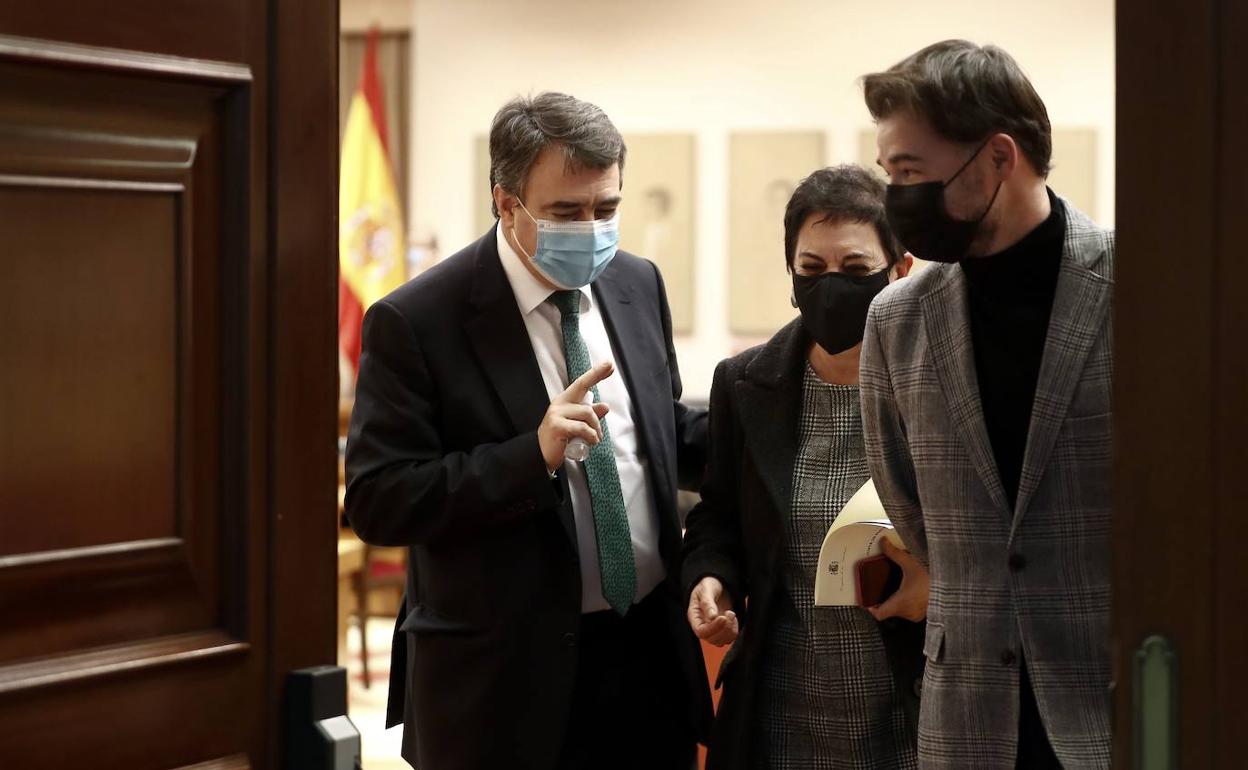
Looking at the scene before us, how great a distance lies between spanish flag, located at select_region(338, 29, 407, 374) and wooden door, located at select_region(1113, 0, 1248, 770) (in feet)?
23.0

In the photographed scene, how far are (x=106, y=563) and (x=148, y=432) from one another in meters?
0.13

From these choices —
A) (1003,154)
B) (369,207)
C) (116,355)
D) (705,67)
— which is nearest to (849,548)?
(1003,154)

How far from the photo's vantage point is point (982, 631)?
1704 mm

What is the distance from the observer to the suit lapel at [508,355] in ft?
7.20

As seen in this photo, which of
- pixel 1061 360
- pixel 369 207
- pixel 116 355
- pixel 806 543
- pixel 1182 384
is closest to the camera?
pixel 1182 384

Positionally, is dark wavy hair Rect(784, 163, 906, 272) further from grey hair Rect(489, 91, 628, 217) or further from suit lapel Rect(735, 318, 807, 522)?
grey hair Rect(489, 91, 628, 217)

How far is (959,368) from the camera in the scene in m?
1.72

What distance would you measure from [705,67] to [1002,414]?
589cm

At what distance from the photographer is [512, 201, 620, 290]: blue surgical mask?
2.24 meters

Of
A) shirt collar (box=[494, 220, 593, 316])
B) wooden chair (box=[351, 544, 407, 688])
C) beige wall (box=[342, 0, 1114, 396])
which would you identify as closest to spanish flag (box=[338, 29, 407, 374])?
beige wall (box=[342, 0, 1114, 396])

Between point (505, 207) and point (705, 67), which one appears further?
point (705, 67)

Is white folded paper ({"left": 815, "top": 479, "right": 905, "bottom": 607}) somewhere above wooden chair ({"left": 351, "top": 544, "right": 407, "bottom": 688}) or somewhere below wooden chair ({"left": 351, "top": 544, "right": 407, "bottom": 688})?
above

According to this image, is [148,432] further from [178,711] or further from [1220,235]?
[1220,235]

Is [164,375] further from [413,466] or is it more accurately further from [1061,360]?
[1061,360]
